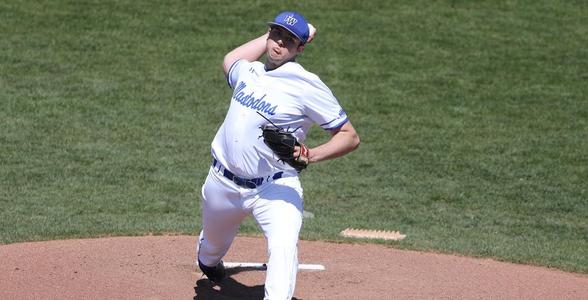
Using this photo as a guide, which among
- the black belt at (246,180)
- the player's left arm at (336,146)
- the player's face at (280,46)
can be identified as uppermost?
the player's face at (280,46)

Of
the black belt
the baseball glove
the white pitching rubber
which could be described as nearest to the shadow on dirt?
the white pitching rubber

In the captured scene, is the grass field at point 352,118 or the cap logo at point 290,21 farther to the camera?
the grass field at point 352,118

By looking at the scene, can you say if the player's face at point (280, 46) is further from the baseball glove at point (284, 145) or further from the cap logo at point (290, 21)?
the baseball glove at point (284, 145)

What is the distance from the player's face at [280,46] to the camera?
5852mm

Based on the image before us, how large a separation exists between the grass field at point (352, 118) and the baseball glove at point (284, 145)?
2584mm

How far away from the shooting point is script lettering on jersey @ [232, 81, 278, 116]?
19.0 feet

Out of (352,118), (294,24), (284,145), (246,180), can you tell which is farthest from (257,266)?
(352,118)

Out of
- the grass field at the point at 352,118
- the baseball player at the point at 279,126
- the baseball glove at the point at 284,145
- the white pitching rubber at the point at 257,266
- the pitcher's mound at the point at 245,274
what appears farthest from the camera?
the grass field at the point at 352,118

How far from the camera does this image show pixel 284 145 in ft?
18.2

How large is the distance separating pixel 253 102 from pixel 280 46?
1.15 ft

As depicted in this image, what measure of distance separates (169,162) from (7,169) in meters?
1.52

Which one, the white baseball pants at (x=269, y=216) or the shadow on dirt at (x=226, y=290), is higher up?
the white baseball pants at (x=269, y=216)

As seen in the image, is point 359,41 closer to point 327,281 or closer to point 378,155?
point 378,155

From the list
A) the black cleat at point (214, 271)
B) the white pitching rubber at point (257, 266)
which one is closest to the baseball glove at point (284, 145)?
→ the black cleat at point (214, 271)
